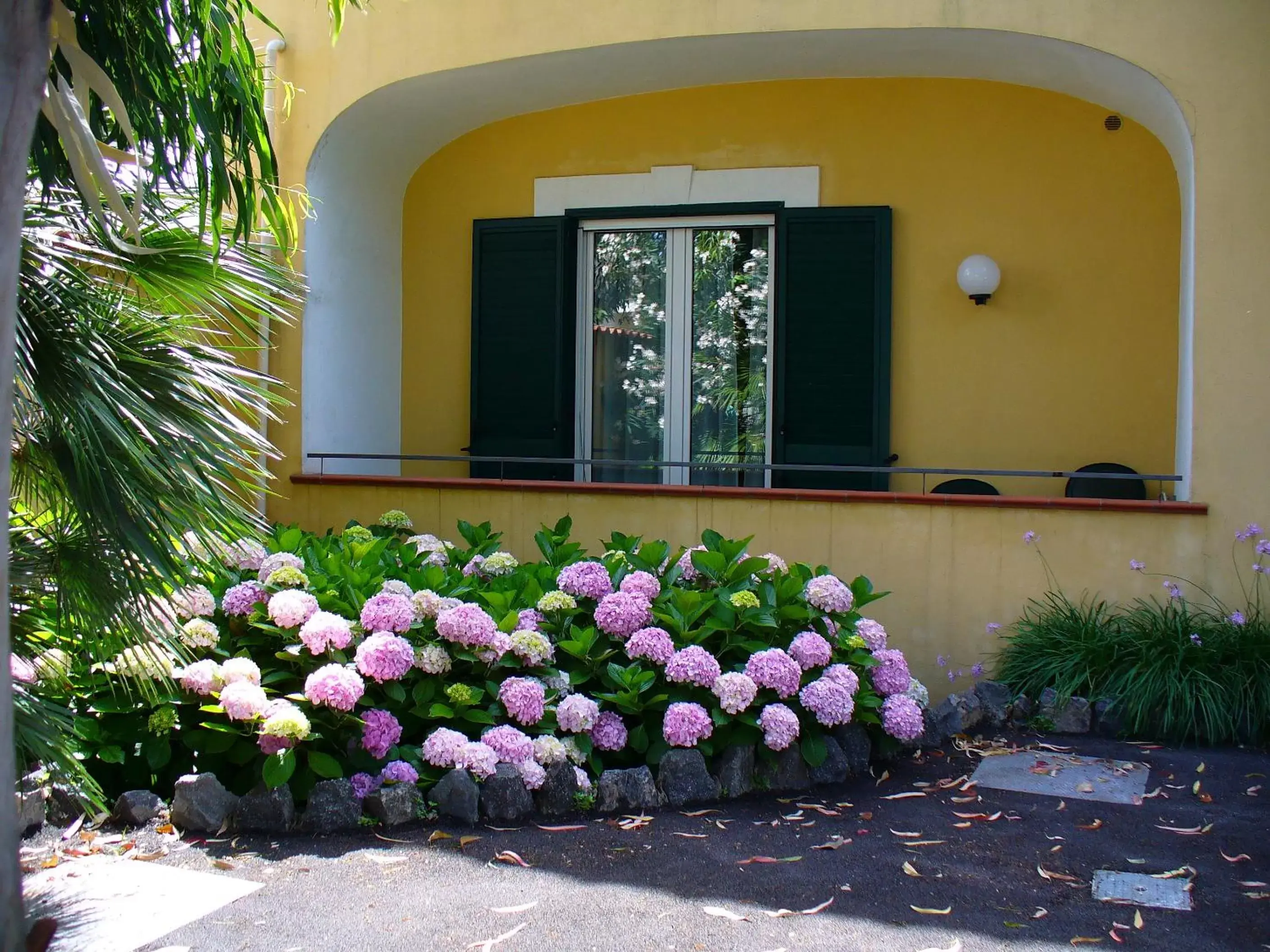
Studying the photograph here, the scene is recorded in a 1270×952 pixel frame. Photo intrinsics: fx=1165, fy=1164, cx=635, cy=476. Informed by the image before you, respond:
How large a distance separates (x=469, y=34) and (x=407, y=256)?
6.85ft

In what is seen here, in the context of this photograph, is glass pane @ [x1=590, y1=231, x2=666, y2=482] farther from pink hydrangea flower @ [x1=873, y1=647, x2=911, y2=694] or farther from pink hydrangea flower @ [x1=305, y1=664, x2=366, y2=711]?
pink hydrangea flower @ [x1=305, y1=664, x2=366, y2=711]

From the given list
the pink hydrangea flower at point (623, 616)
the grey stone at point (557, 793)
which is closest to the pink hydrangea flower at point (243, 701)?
the grey stone at point (557, 793)

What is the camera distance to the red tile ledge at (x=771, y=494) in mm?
5766

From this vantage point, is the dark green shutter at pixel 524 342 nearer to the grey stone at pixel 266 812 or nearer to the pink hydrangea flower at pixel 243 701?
the pink hydrangea flower at pixel 243 701

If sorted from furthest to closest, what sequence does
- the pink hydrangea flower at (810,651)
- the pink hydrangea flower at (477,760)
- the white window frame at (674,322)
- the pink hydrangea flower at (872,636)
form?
the white window frame at (674,322)
the pink hydrangea flower at (872,636)
the pink hydrangea flower at (810,651)
the pink hydrangea flower at (477,760)

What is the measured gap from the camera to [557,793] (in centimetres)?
405

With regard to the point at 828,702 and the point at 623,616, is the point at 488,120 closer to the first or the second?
the point at 623,616

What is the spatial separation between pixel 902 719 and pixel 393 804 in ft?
6.47

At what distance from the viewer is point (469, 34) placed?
22.2ft

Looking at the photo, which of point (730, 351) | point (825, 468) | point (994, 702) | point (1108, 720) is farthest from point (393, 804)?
point (730, 351)

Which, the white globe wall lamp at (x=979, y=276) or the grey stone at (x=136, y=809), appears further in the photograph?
the white globe wall lamp at (x=979, y=276)

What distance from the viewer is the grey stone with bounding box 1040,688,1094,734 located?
17.7 feet

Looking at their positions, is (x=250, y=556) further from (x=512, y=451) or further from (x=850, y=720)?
(x=512, y=451)

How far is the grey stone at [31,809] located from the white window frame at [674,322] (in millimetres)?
4515
